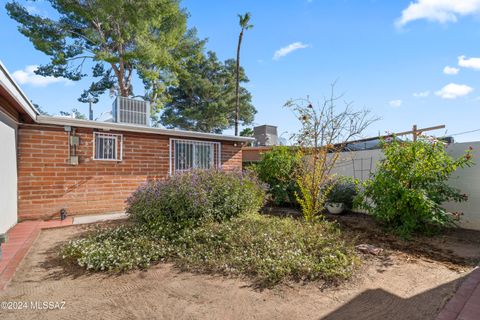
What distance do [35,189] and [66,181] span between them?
0.63 m

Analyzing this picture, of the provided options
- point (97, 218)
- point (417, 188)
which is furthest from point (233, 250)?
point (97, 218)

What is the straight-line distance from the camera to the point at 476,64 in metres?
7.32

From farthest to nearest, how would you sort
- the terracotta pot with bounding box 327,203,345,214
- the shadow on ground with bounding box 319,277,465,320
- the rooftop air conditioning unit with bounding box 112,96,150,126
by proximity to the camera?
the rooftop air conditioning unit with bounding box 112,96,150,126, the terracotta pot with bounding box 327,203,345,214, the shadow on ground with bounding box 319,277,465,320

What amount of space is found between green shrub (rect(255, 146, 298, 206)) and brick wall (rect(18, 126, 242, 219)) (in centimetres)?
320

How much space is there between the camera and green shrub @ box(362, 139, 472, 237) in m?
4.70

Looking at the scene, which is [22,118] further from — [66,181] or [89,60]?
[89,60]

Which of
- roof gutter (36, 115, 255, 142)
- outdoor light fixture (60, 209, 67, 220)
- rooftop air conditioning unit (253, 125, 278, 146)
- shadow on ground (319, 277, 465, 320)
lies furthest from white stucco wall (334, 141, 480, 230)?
rooftop air conditioning unit (253, 125, 278, 146)

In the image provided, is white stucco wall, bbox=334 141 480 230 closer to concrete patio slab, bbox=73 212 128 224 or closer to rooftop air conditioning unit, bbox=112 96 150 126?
concrete patio slab, bbox=73 212 128 224

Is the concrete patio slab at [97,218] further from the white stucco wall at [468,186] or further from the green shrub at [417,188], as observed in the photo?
the white stucco wall at [468,186]

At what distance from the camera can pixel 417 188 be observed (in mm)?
4883

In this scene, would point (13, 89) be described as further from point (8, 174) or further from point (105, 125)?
point (105, 125)

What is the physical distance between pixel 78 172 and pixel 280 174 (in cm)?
557

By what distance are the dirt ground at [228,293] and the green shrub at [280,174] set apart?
14.4ft

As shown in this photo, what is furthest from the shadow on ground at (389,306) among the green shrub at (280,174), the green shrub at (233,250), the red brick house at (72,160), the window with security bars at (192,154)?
the window with security bars at (192,154)
